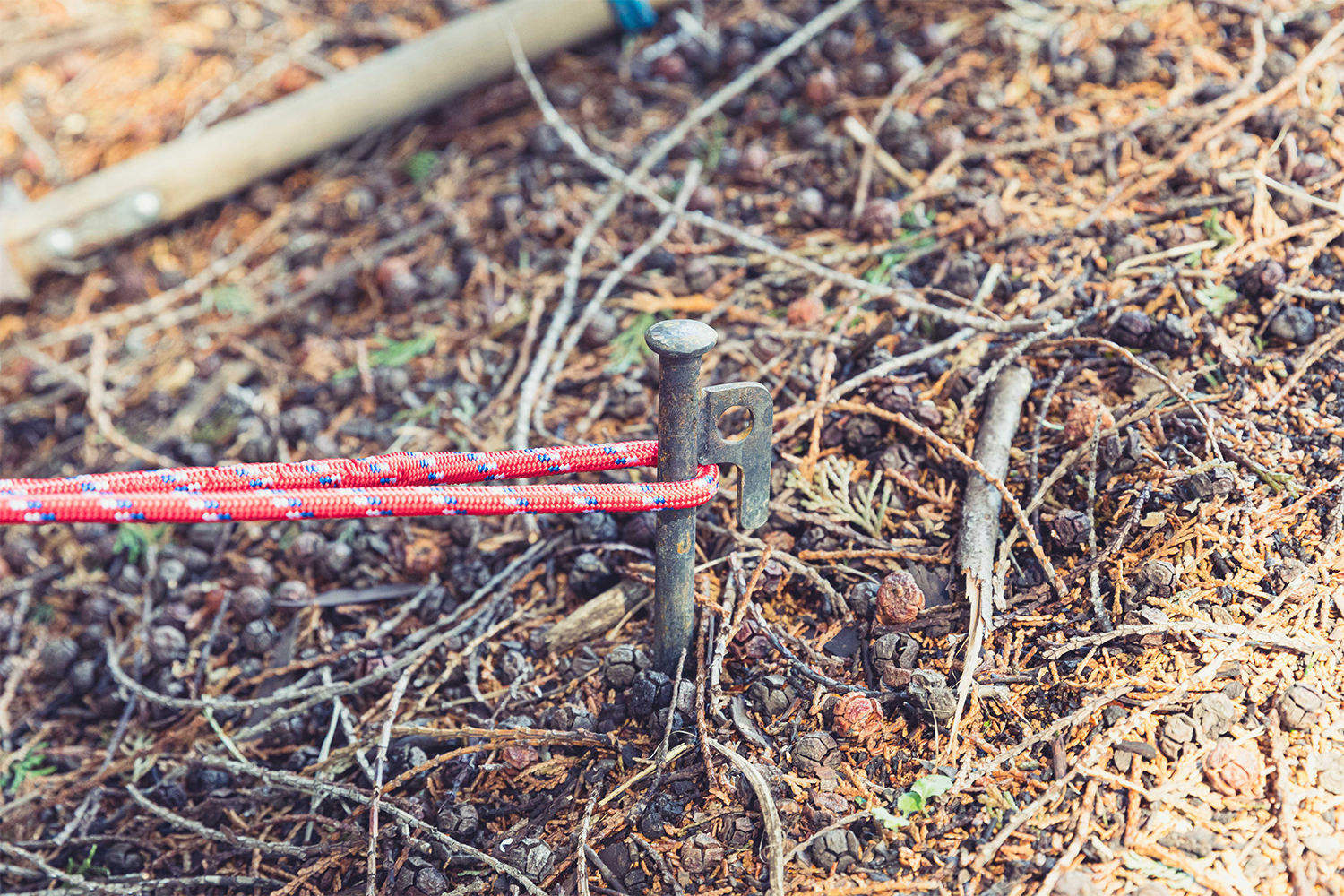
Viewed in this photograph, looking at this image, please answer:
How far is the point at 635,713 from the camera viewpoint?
1788 mm

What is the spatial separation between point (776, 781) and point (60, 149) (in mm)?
3457

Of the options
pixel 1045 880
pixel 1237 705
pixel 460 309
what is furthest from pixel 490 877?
pixel 460 309

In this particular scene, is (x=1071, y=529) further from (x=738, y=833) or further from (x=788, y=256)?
(x=788, y=256)

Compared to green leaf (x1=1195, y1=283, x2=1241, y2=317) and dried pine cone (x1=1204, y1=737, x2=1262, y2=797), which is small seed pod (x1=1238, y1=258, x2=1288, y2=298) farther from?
dried pine cone (x1=1204, y1=737, x2=1262, y2=797)

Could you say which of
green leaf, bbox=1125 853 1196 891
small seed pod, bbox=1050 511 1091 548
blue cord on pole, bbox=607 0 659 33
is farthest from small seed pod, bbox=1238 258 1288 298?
blue cord on pole, bbox=607 0 659 33

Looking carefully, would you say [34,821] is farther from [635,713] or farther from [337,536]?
[635,713]

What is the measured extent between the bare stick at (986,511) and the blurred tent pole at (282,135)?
198 centimetres

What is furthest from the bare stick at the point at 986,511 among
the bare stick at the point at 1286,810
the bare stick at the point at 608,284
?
the bare stick at the point at 608,284

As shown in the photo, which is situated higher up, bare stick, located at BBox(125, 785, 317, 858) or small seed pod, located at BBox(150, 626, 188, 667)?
small seed pod, located at BBox(150, 626, 188, 667)

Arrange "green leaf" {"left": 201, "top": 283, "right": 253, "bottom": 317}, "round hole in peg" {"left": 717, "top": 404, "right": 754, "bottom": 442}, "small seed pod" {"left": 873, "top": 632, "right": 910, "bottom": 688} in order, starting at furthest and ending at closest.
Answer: "green leaf" {"left": 201, "top": 283, "right": 253, "bottom": 317} → "round hole in peg" {"left": 717, "top": 404, "right": 754, "bottom": 442} → "small seed pod" {"left": 873, "top": 632, "right": 910, "bottom": 688}

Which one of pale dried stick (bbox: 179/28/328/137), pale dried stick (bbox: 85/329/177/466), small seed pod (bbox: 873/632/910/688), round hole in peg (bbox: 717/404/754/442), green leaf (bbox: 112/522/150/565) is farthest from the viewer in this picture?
pale dried stick (bbox: 179/28/328/137)

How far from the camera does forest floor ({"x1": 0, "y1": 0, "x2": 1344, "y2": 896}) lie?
1.60 metres

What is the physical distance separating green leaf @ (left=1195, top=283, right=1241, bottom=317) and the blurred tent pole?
2018 mm

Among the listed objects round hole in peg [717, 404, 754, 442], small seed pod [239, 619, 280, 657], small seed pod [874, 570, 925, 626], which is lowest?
small seed pod [239, 619, 280, 657]
